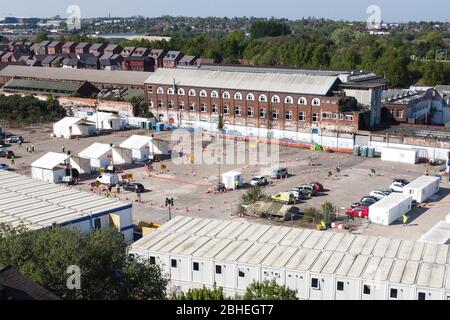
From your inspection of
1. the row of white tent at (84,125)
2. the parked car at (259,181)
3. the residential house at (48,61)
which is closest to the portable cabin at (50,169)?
the parked car at (259,181)

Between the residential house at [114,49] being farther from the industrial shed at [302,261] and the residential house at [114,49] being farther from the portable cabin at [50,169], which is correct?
the industrial shed at [302,261]

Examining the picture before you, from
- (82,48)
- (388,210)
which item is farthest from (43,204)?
(82,48)

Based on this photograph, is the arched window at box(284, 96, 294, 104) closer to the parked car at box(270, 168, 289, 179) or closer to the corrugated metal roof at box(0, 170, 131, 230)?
the parked car at box(270, 168, 289, 179)

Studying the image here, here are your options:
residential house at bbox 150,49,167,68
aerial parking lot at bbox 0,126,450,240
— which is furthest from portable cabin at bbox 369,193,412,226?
residential house at bbox 150,49,167,68

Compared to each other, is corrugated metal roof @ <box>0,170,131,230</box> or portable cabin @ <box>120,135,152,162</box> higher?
corrugated metal roof @ <box>0,170,131,230</box>

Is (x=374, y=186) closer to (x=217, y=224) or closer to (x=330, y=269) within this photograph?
(x=217, y=224)

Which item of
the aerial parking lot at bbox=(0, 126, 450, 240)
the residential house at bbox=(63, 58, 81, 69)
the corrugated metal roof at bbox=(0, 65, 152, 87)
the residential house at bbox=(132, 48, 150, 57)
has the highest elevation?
the residential house at bbox=(132, 48, 150, 57)

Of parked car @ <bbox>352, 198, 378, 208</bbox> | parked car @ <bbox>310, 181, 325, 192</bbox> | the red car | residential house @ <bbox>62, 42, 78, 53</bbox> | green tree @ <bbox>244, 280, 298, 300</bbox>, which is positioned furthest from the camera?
residential house @ <bbox>62, 42, 78, 53</bbox>
